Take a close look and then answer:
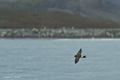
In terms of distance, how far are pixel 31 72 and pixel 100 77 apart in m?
4.62

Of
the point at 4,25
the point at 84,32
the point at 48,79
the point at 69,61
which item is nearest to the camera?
the point at 48,79

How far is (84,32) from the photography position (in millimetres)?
144250

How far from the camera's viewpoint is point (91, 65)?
41875 mm

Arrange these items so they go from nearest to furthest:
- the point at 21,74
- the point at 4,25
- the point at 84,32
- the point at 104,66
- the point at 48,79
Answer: the point at 48,79
the point at 21,74
the point at 104,66
the point at 84,32
the point at 4,25

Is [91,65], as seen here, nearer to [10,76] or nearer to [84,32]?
[10,76]

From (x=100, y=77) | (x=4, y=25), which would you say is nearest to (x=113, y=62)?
(x=100, y=77)

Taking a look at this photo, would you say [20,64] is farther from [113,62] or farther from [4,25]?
[4,25]

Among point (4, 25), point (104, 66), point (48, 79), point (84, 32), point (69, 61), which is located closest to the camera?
point (48, 79)

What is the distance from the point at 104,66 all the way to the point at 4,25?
153 metres

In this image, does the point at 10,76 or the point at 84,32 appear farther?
the point at 84,32

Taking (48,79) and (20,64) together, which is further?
(20,64)

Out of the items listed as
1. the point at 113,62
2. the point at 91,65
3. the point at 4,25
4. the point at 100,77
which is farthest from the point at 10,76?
the point at 4,25

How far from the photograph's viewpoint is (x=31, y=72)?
37375 millimetres

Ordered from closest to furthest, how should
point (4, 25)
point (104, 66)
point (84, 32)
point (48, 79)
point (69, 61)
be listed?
1. point (48, 79)
2. point (104, 66)
3. point (69, 61)
4. point (84, 32)
5. point (4, 25)
